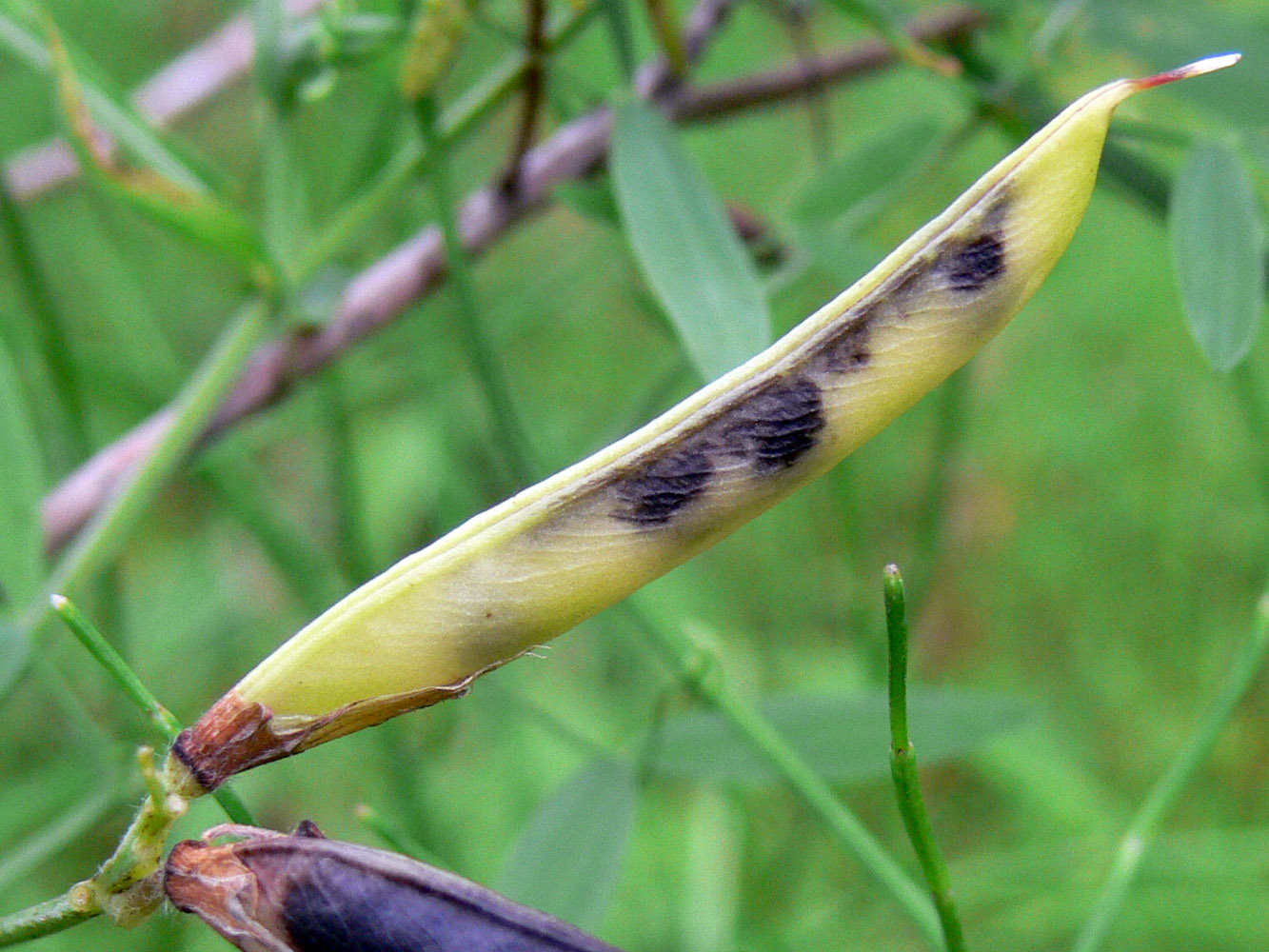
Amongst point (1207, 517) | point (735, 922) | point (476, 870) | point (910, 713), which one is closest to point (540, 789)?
point (476, 870)

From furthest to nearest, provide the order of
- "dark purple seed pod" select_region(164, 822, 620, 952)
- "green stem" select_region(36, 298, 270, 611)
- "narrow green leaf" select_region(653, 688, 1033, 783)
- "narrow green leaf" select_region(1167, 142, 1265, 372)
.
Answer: "narrow green leaf" select_region(653, 688, 1033, 783), "green stem" select_region(36, 298, 270, 611), "narrow green leaf" select_region(1167, 142, 1265, 372), "dark purple seed pod" select_region(164, 822, 620, 952)

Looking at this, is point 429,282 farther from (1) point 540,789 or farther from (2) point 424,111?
(1) point 540,789

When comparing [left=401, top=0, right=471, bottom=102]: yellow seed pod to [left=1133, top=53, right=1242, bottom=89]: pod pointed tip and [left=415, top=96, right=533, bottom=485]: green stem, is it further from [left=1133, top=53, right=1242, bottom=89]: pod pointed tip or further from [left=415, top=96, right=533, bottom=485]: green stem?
[left=1133, top=53, right=1242, bottom=89]: pod pointed tip

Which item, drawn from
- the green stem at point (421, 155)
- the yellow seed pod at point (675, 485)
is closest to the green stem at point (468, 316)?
the green stem at point (421, 155)

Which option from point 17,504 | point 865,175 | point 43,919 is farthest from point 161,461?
point 865,175

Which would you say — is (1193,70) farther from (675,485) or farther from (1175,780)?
(1175,780)

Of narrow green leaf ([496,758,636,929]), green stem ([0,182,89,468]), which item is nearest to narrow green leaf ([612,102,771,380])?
narrow green leaf ([496,758,636,929])

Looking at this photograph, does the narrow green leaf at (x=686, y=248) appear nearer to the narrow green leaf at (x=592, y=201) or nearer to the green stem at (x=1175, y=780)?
the narrow green leaf at (x=592, y=201)
